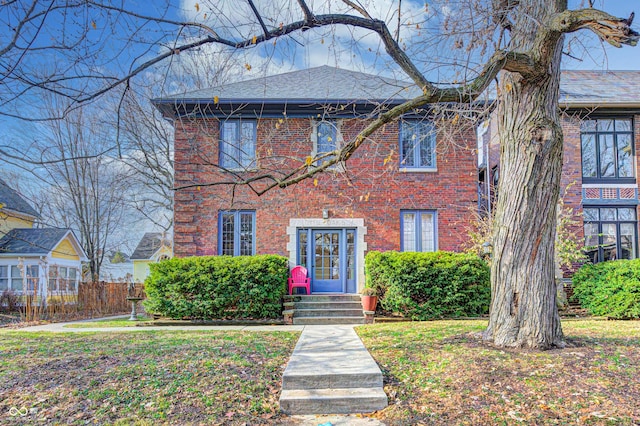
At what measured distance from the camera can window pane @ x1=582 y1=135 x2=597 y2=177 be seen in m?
14.6

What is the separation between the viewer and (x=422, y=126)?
13625mm

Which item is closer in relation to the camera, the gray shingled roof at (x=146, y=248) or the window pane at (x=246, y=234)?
the window pane at (x=246, y=234)

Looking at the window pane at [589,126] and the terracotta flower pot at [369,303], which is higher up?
the window pane at [589,126]

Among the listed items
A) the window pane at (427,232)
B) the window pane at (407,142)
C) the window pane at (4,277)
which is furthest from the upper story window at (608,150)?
the window pane at (4,277)

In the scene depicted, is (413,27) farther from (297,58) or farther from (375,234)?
(375,234)

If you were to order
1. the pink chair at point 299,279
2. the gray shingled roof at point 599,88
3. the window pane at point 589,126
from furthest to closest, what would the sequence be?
the window pane at point 589,126 → the gray shingled roof at point 599,88 → the pink chair at point 299,279

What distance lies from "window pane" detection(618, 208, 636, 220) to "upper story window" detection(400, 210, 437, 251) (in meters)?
6.11

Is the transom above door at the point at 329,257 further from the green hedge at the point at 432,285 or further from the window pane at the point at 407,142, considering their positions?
the window pane at the point at 407,142

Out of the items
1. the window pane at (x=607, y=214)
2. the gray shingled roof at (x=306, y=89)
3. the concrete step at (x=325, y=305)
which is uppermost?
the gray shingled roof at (x=306, y=89)

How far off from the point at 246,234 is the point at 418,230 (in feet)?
16.4

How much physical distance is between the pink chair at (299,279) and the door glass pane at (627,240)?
990cm

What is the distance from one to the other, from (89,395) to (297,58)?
4.79 meters


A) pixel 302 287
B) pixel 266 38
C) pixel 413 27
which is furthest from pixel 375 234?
pixel 266 38

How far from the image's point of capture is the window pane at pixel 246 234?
44.0ft
